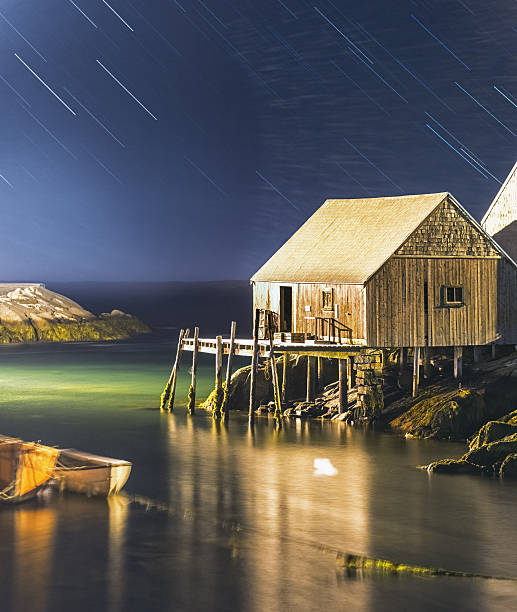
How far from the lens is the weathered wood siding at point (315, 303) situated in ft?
120

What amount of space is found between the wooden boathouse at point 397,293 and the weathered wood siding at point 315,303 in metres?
0.04

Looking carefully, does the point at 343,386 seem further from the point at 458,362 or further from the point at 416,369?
the point at 458,362

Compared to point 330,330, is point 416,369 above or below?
below

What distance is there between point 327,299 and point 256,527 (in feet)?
51.2

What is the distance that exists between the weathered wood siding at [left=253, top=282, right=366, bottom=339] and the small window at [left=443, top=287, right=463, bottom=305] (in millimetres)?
3051

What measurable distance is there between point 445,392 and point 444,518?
1259 cm

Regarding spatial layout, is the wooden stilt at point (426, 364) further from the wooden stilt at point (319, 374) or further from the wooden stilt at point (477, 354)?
the wooden stilt at point (319, 374)

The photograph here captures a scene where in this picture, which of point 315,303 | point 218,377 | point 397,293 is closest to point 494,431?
point 397,293

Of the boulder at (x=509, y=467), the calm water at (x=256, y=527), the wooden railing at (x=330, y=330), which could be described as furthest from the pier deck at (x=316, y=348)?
the boulder at (x=509, y=467)

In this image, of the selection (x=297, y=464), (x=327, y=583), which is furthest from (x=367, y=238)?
(x=327, y=583)

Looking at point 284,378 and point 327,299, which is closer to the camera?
point 327,299

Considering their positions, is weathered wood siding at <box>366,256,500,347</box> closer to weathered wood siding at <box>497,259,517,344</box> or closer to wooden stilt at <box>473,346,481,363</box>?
weathered wood siding at <box>497,259,517,344</box>

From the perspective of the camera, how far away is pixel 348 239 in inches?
1540

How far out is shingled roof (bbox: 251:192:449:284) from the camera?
122 feet
